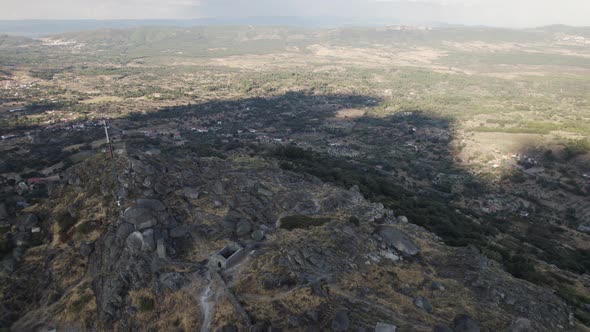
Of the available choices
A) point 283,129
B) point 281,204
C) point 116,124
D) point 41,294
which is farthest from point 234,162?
point 116,124

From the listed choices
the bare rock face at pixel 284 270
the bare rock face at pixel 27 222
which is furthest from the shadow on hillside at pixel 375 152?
the bare rock face at pixel 27 222

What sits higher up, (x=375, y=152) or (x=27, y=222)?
(x=27, y=222)

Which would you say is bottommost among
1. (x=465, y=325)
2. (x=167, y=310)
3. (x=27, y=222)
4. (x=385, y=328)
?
(x=167, y=310)

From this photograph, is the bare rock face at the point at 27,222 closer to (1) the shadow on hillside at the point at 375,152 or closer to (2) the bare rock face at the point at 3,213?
(2) the bare rock face at the point at 3,213

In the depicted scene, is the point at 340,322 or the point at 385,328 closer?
the point at 385,328

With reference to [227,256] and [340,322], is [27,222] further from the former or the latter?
[340,322]

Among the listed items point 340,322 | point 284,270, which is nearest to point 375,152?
point 284,270

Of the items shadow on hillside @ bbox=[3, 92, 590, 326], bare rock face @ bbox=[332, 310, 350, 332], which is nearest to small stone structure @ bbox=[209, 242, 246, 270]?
bare rock face @ bbox=[332, 310, 350, 332]
